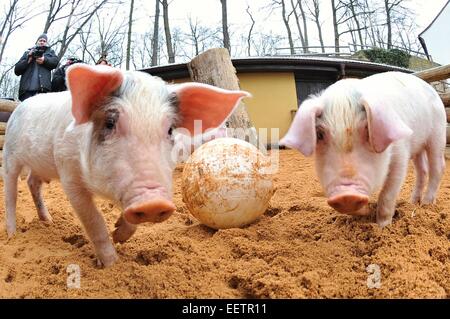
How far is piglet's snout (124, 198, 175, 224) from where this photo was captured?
205 centimetres

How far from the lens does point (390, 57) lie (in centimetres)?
2264

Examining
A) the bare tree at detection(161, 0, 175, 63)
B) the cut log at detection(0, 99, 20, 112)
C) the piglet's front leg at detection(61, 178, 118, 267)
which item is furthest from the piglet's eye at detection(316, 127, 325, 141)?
the bare tree at detection(161, 0, 175, 63)

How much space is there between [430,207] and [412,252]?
1.09 meters

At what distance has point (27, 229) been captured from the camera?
391cm

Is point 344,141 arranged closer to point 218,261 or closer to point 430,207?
point 218,261

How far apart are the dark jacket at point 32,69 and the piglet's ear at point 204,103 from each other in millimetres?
5244

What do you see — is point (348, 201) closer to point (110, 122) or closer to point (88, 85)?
point (110, 122)

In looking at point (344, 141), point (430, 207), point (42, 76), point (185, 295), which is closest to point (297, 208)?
point (430, 207)

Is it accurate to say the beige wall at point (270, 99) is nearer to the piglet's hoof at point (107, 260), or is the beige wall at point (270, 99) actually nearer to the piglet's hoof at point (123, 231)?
the piglet's hoof at point (123, 231)

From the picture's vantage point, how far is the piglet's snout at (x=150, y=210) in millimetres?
2049

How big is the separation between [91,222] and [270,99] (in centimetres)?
1015

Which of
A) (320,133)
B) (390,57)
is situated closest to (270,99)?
(320,133)

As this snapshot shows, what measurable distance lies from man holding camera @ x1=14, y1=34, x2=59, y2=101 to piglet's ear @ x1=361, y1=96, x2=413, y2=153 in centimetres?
591

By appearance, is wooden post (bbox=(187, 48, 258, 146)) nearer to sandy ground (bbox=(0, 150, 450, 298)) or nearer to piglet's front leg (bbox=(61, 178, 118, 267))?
sandy ground (bbox=(0, 150, 450, 298))
